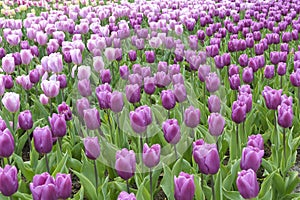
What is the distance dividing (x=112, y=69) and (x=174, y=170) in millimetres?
2422

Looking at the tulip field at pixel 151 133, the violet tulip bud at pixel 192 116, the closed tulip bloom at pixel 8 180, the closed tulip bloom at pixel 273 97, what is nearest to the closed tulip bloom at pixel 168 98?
the tulip field at pixel 151 133

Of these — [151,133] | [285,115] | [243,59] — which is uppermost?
[285,115]

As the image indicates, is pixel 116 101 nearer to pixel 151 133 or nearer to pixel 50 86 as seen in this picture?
pixel 151 133

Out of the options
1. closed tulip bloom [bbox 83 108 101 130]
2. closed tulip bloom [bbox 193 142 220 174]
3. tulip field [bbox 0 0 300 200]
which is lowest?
tulip field [bbox 0 0 300 200]

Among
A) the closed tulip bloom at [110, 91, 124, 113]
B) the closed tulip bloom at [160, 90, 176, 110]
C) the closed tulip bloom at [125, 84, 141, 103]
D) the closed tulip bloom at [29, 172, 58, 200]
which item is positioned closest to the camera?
the closed tulip bloom at [29, 172, 58, 200]

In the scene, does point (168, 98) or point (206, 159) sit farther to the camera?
point (168, 98)

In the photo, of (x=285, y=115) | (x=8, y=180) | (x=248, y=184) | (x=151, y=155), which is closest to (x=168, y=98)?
(x=285, y=115)

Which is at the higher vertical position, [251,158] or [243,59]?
[251,158]

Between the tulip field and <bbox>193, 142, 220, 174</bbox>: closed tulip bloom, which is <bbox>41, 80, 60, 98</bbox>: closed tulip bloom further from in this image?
<bbox>193, 142, 220, 174</bbox>: closed tulip bloom

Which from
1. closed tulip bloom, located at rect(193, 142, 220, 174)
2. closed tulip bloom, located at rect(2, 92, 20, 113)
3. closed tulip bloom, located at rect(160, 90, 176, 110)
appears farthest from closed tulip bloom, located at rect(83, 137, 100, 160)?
closed tulip bloom, located at rect(2, 92, 20, 113)

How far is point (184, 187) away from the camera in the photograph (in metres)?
1.97

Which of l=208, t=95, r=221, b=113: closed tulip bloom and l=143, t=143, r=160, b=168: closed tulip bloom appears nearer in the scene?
l=143, t=143, r=160, b=168: closed tulip bloom

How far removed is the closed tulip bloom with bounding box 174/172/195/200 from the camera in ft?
6.46

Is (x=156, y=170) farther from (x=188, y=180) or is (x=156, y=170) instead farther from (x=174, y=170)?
(x=188, y=180)
